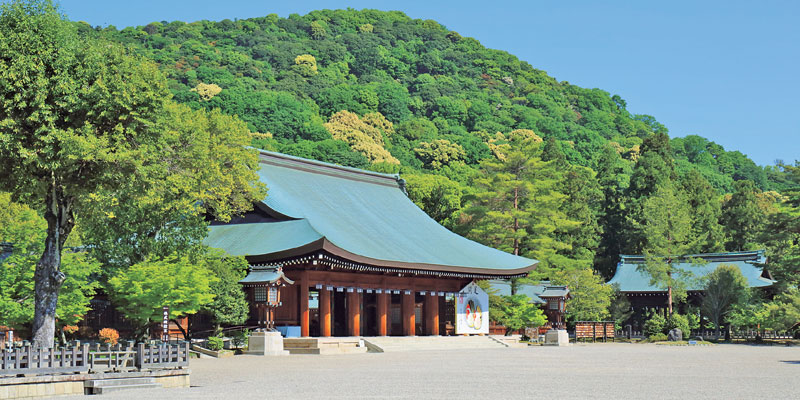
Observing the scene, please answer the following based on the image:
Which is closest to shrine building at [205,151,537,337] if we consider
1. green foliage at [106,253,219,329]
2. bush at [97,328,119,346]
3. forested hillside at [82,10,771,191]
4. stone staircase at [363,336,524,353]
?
stone staircase at [363,336,524,353]

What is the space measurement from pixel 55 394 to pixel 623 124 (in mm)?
129760

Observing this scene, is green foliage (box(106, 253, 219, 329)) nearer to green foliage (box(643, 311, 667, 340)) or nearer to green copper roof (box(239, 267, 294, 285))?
green copper roof (box(239, 267, 294, 285))

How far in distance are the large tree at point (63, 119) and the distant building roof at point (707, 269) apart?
38.8m

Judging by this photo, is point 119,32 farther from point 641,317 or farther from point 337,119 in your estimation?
point 641,317

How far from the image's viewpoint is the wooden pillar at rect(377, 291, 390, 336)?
34781mm

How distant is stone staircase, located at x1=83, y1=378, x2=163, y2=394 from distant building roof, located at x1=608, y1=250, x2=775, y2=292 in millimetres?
39183

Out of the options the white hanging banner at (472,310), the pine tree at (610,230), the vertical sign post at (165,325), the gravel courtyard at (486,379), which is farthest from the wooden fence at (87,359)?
the pine tree at (610,230)

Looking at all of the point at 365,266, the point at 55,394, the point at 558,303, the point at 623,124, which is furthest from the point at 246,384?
the point at 623,124

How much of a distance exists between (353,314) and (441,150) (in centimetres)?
6679

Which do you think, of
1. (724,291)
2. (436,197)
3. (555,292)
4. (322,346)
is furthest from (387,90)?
(322,346)

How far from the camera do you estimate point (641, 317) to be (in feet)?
176

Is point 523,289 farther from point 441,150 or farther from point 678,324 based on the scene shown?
point 441,150

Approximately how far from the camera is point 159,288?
82.3 feet

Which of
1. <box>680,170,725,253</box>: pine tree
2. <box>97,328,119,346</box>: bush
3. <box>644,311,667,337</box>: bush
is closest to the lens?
<box>97,328,119,346</box>: bush
